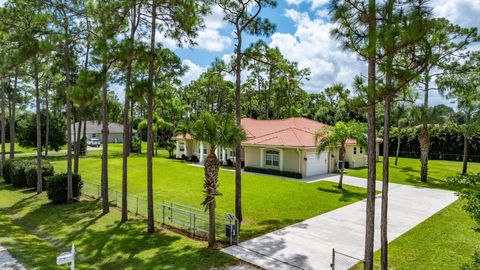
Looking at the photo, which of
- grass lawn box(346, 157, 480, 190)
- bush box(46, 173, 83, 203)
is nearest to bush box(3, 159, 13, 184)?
bush box(46, 173, 83, 203)

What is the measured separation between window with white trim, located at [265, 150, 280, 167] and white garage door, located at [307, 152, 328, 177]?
8.22 ft

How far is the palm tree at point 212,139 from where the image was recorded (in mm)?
10227

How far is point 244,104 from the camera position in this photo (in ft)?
177

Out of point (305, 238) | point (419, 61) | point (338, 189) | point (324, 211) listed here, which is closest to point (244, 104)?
point (338, 189)

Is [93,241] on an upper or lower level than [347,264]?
lower

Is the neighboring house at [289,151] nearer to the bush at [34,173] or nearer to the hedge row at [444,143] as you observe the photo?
the bush at [34,173]

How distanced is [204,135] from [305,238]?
508 cm

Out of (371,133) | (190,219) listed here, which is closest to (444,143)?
(190,219)

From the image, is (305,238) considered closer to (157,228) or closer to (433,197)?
(157,228)

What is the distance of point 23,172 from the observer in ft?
68.3

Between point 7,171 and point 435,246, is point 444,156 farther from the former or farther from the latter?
point 7,171

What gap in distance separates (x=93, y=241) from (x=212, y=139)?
5751mm

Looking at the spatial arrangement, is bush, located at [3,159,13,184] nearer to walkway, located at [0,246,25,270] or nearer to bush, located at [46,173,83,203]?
bush, located at [46,173,83,203]

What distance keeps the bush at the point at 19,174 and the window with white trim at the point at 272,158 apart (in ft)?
55.6
